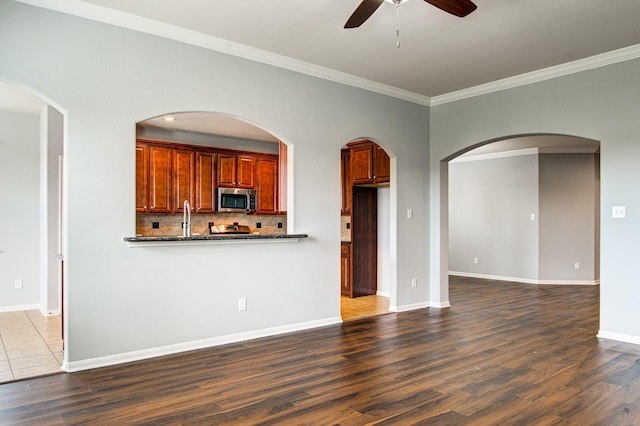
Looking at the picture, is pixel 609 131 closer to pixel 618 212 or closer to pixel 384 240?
pixel 618 212

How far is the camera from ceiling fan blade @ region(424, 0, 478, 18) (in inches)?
111

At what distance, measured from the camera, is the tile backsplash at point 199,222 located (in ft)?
23.5

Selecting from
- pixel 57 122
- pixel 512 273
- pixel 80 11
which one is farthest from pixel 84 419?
pixel 512 273

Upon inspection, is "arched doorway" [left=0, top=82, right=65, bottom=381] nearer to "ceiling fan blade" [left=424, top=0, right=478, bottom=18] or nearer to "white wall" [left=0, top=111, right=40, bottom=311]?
"white wall" [left=0, top=111, right=40, bottom=311]

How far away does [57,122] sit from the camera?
18.6 feet

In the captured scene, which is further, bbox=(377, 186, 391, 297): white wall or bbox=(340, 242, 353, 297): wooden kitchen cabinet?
bbox=(377, 186, 391, 297): white wall

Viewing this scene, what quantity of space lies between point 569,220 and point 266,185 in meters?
5.83

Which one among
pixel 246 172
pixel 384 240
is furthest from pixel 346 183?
pixel 246 172

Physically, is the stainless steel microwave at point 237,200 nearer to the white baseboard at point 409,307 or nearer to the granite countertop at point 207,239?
the granite countertop at point 207,239

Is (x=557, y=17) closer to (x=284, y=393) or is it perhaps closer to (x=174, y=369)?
(x=284, y=393)

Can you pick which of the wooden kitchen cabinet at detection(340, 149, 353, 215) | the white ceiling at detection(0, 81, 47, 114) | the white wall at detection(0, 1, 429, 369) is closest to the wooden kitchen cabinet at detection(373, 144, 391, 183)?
the wooden kitchen cabinet at detection(340, 149, 353, 215)

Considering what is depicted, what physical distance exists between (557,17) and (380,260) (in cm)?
430

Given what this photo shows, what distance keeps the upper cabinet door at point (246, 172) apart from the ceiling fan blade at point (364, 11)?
4.92m

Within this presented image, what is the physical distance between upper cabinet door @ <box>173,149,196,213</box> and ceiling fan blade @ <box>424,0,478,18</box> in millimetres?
5313
